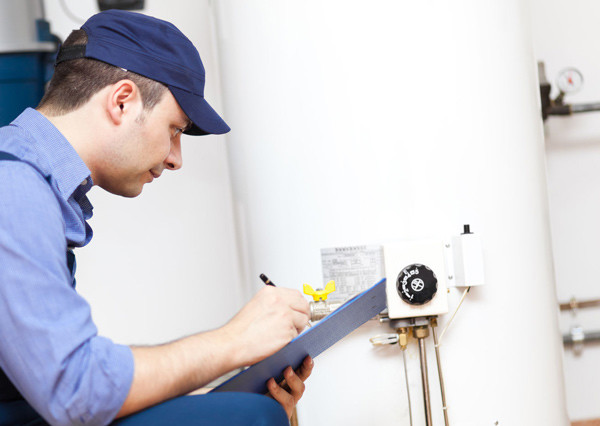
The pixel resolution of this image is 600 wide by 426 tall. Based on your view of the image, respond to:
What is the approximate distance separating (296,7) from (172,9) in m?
0.71

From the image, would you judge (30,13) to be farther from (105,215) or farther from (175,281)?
(175,281)

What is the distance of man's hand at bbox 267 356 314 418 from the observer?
2.83ft

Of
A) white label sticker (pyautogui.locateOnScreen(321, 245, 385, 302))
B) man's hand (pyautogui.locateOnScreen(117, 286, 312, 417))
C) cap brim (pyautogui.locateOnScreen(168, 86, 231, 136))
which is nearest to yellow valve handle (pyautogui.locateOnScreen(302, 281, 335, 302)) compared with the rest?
white label sticker (pyautogui.locateOnScreen(321, 245, 385, 302))

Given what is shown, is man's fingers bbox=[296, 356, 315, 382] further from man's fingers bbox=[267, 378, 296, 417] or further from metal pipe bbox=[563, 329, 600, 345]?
metal pipe bbox=[563, 329, 600, 345]

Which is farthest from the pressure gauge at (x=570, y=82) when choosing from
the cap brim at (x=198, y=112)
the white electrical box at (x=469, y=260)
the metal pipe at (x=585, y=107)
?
the cap brim at (x=198, y=112)

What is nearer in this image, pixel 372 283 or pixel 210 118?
pixel 210 118

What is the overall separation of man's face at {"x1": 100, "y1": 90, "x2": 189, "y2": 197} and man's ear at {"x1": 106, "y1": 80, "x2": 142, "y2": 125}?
12 millimetres

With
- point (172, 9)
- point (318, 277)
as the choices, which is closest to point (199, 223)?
point (172, 9)

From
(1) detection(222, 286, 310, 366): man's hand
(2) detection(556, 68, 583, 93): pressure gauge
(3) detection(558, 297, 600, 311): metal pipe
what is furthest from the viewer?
(3) detection(558, 297, 600, 311): metal pipe

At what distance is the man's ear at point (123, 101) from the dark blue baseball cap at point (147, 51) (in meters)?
0.02

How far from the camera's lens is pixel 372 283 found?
104cm

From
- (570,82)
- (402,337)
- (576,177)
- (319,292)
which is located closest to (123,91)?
(319,292)

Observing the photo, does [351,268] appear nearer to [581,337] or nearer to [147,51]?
[147,51]

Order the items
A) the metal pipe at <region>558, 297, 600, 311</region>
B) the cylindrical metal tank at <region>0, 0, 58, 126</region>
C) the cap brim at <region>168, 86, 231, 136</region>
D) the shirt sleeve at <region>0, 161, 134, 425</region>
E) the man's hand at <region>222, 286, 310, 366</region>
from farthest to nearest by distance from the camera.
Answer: the metal pipe at <region>558, 297, 600, 311</region> → the cylindrical metal tank at <region>0, 0, 58, 126</region> → the cap brim at <region>168, 86, 231, 136</region> → the man's hand at <region>222, 286, 310, 366</region> → the shirt sleeve at <region>0, 161, 134, 425</region>
